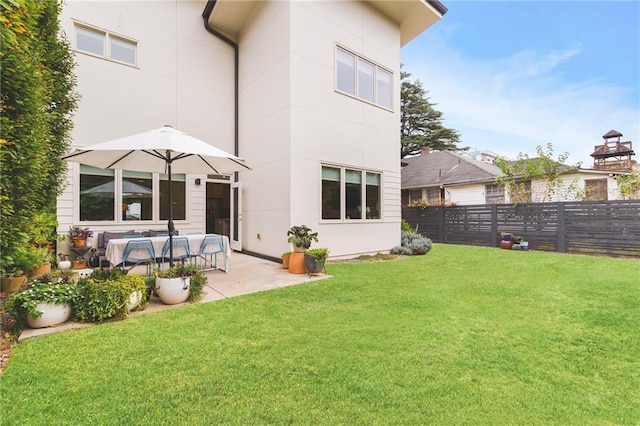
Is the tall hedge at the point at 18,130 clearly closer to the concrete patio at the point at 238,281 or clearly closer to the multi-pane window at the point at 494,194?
the concrete patio at the point at 238,281

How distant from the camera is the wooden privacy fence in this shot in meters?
8.48

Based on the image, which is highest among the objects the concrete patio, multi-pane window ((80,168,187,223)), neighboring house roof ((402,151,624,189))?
neighboring house roof ((402,151,624,189))

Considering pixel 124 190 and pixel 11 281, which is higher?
pixel 124 190

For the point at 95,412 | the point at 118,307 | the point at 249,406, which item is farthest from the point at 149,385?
the point at 118,307

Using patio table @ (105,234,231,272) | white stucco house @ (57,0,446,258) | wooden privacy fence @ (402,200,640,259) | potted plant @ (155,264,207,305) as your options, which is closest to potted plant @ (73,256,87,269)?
white stucco house @ (57,0,446,258)

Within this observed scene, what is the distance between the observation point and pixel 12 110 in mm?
2879

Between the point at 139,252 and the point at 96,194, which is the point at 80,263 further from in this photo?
the point at 139,252

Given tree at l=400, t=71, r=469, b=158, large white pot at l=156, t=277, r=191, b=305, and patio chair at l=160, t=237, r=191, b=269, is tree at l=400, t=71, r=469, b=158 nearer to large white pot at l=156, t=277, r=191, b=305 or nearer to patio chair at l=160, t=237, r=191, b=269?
patio chair at l=160, t=237, r=191, b=269

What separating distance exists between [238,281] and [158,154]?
2.70 meters

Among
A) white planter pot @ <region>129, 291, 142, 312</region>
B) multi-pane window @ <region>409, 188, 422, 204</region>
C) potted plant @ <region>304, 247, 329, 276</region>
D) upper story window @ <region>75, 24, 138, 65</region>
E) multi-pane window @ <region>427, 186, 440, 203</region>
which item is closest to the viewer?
white planter pot @ <region>129, 291, 142, 312</region>

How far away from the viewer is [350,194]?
8.70 meters

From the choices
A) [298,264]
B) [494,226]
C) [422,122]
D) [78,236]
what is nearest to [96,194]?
[78,236]

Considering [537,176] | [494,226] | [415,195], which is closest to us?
[494,226]

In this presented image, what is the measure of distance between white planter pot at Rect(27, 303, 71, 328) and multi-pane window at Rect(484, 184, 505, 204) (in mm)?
16701
